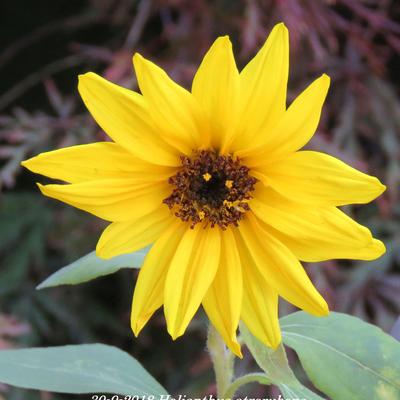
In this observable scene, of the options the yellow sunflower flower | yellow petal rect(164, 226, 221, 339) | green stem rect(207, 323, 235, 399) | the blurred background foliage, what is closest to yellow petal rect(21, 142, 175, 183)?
the yellow sunflower flower

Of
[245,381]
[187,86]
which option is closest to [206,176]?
[245,381]

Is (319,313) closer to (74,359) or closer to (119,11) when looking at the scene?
(74,359)

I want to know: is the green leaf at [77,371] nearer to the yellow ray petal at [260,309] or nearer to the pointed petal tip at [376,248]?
the yellow ray petal at [260,309]

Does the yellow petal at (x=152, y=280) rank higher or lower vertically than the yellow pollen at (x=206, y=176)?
lower

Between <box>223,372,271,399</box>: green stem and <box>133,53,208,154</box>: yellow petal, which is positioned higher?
<box>133,53,208,154</box>: yellow petal

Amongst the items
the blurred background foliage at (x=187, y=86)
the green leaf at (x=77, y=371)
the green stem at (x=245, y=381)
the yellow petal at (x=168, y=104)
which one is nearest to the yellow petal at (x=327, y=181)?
the yellow petal at (x=168, y=104)

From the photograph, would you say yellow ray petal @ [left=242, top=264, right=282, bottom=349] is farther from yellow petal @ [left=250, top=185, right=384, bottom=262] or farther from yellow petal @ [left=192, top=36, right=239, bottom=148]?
yellow petal @ [left=192, top=36, right=239, bottom=148]
